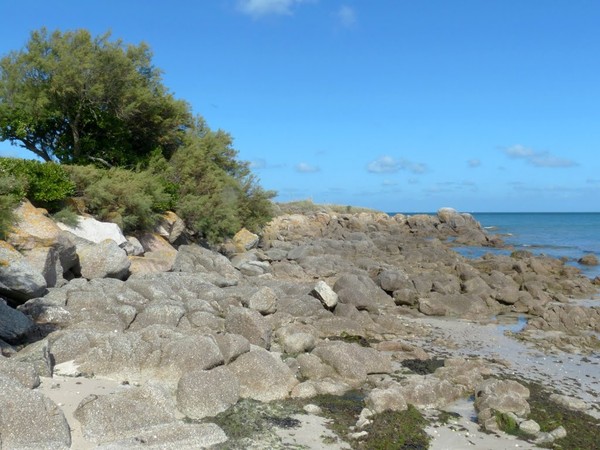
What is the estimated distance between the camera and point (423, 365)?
1363 cm

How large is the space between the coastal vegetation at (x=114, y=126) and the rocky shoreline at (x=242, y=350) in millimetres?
2657

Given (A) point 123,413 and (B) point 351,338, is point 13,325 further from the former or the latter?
(B) point 351,338

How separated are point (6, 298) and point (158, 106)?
674 inches

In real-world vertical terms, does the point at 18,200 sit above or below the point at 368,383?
above

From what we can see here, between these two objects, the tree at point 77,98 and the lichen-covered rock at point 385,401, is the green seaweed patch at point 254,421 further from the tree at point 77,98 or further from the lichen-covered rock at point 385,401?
the tree at point 77,98

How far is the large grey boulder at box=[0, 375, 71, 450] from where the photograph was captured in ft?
24.6

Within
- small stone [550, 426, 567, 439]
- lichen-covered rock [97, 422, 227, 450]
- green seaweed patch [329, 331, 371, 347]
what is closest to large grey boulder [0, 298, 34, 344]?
lichen-covered rock [97, 422, 227, 450]

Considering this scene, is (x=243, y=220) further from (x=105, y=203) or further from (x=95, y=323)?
(x=95, y=323)

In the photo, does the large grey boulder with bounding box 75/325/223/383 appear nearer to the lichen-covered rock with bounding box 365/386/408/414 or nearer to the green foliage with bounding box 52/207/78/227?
the lichen-covered rock with bounding box 365/386/408/414

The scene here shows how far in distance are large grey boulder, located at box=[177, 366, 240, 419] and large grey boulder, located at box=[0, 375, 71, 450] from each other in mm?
2059

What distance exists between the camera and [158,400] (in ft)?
29.5

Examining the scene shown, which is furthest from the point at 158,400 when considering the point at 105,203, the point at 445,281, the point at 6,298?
the point at 445,281

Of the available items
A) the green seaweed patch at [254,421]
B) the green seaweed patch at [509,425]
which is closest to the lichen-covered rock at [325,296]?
the green seaweed patch at [254,421]

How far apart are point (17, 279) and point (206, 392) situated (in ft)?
19.9
